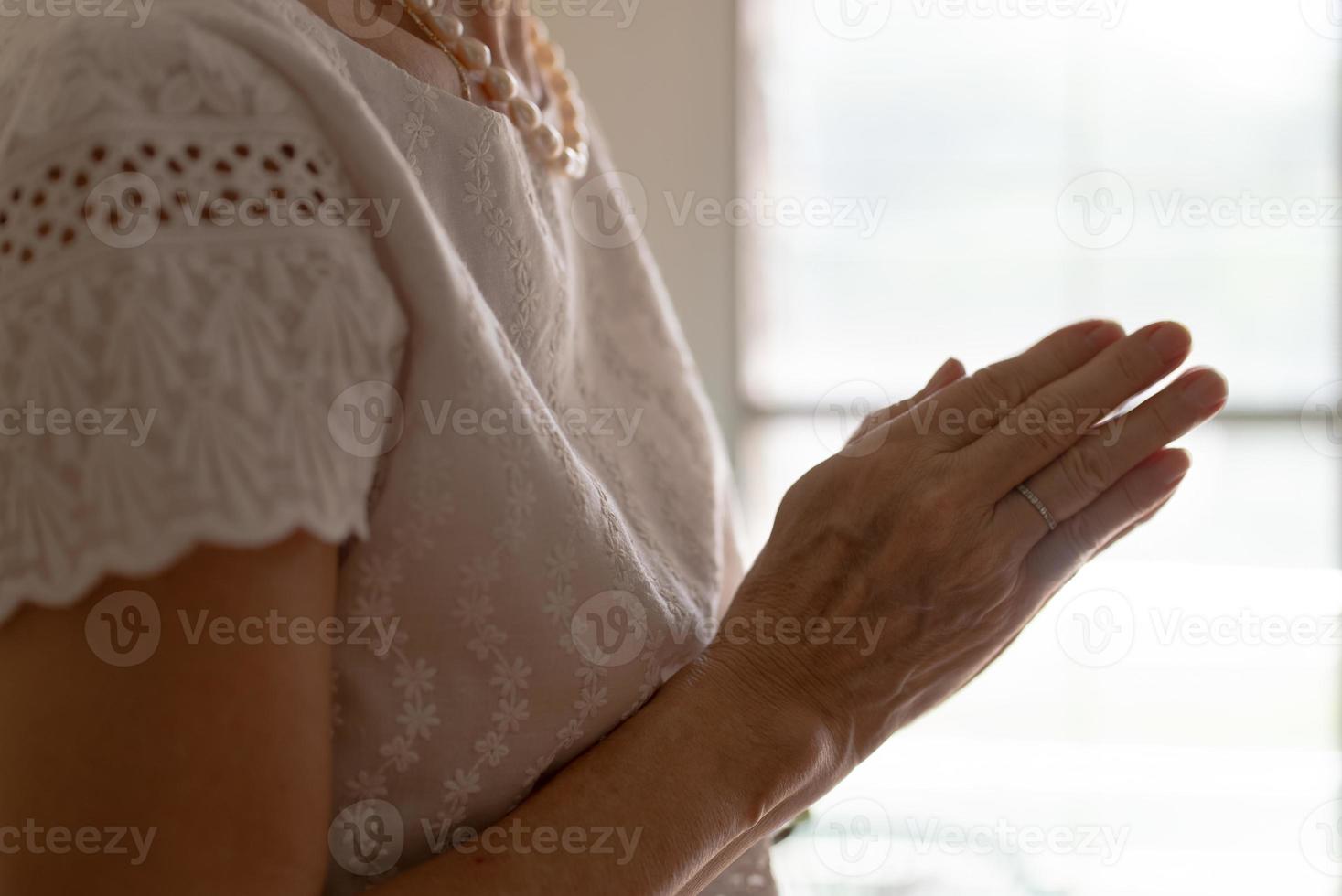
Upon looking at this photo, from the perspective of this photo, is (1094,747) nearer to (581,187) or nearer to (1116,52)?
(1116,52)

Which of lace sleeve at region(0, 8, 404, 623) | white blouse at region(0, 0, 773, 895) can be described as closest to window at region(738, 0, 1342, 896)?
white blouse at region(0, 0, 773, 895)

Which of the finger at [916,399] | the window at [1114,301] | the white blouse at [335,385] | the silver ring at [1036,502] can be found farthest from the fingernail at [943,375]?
the window at [1114,301]

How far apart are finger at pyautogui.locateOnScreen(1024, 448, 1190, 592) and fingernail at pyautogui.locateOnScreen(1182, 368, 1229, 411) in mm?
32

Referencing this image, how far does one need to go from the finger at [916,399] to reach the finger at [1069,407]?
7 cm

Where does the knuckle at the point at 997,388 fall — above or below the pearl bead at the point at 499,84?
below

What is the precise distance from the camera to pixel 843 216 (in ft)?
7.95

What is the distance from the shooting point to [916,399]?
65 cm

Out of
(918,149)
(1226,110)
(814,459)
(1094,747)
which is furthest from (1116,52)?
(1094,747)

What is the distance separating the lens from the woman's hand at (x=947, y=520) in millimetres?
569

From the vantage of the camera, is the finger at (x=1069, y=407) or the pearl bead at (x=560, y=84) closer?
the finger at (x=1069, y=407)

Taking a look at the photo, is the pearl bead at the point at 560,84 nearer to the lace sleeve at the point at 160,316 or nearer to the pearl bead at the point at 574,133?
the pearl bead at the point at 574,133

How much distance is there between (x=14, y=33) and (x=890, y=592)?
517 millimetres

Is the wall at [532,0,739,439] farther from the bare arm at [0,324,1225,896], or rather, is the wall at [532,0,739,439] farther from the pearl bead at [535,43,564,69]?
the bare arm at [0,324,1225,896]

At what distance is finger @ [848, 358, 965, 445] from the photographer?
0.65 metres
